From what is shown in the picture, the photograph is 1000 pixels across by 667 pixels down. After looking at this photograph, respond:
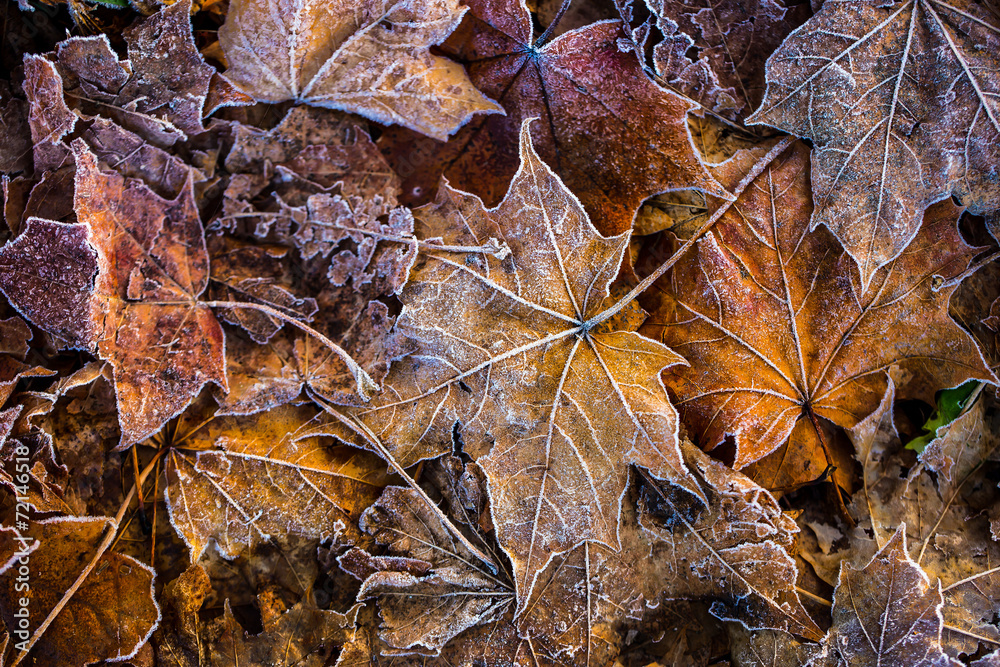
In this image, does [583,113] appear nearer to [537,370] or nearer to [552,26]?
[552,26]

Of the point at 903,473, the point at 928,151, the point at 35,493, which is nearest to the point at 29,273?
the point at 35,493

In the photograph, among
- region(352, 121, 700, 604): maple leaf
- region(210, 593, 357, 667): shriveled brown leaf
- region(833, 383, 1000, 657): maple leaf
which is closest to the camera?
region(352, 121, 700, 604): maple leaf

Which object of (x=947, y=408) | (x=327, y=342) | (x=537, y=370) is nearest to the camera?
(x=537, y=370)

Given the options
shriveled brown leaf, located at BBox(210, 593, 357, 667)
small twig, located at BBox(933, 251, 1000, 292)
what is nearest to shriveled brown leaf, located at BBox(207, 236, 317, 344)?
shriveled brown leaf, located at BBox(210, 593, 357, 667)

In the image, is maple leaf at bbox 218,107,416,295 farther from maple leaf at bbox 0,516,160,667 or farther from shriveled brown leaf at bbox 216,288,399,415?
maple leaf at bbox 0,516,160,667

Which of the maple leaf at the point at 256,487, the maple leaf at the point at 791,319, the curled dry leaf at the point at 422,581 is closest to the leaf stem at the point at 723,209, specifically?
the maple leaf at the point at 791,319

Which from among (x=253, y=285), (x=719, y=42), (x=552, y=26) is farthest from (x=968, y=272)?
(x=253, y=285)
